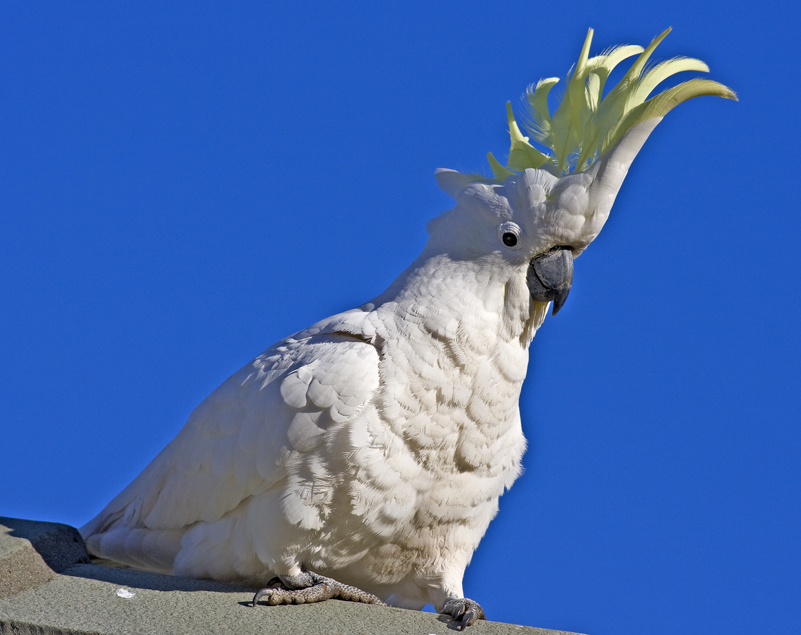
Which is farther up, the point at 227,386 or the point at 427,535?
the point at 227,386

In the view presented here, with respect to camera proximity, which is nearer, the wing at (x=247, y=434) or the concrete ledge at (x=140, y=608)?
the concrete ledge at (x=140, y=608)

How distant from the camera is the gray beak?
4.21m

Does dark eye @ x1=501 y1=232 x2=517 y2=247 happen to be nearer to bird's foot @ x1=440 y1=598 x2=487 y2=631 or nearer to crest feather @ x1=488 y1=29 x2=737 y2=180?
crest feather @ x1=488 y1=29 x2=737 y2=180

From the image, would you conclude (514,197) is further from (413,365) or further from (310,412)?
(310,412)

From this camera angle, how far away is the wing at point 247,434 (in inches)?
160

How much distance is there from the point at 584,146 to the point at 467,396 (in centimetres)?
135

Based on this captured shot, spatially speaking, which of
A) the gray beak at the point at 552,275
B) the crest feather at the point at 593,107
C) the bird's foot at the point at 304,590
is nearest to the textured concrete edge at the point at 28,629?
the bird's foot at the point at 304,590

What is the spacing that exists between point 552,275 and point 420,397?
86 cm

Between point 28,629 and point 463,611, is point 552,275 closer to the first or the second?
point 463,611

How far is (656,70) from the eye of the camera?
14.1ft

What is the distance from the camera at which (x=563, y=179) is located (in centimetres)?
417

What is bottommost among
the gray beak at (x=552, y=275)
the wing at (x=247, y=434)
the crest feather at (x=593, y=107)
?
the wing at (x=247, y=434)

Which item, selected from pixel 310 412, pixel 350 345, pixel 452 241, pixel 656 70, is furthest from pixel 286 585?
pixel 656 70

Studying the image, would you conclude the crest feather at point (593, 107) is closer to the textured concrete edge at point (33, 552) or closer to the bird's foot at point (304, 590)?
the bird's foot at point (304, 590)
